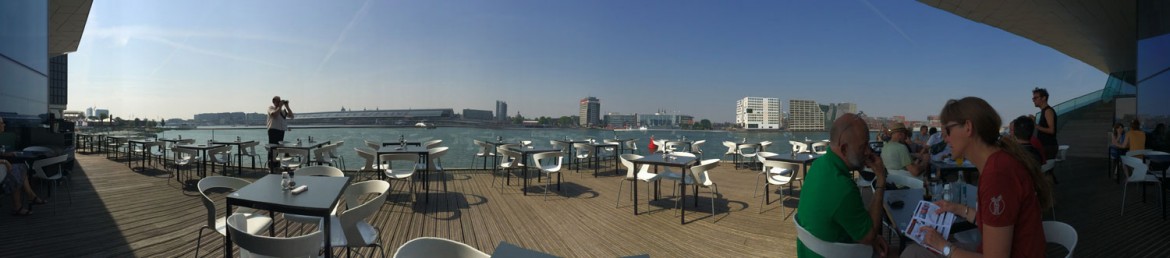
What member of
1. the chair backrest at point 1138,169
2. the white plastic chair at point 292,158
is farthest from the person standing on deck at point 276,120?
the chair backrest at point 1138,169

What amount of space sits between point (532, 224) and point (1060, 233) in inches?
162

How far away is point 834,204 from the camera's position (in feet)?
5.40

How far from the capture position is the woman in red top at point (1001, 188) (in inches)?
52.1

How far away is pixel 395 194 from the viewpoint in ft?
20.8

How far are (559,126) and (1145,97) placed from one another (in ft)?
199

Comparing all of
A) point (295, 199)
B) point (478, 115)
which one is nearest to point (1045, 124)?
point (295, 199)

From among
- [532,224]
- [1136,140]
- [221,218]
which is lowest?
[532,224]

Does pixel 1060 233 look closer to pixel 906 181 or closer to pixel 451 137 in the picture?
pixel 906 181

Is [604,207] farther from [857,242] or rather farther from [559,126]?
[559,126]

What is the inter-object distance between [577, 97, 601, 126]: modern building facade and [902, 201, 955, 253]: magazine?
53426 millimetres

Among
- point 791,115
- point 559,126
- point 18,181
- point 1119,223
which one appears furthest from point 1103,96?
point 559,126

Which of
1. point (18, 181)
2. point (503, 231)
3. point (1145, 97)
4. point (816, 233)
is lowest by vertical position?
point (503, 231)

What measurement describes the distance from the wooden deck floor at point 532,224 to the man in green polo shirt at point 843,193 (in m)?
2.00

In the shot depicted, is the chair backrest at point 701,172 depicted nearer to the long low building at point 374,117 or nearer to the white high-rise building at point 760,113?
the long low building at point 374,117
